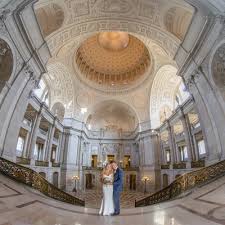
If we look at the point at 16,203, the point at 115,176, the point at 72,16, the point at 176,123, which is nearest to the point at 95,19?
the point at 72,16

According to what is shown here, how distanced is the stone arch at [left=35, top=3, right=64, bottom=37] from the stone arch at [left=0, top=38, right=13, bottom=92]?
3.22 metres

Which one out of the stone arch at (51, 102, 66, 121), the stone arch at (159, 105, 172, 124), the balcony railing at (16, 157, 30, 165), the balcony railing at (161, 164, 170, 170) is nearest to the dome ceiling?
the stone arch at (51, 102, 66, 121)

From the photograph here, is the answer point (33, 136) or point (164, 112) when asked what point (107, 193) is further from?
point (164, 112)

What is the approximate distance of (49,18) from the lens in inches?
426

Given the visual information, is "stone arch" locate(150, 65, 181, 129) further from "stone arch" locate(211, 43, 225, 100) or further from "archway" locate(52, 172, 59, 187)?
"archway" locate(52, 172, 59, 187)

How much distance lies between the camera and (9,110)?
8789 millimetres

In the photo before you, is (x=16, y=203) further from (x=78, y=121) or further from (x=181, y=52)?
(x=78, y=121)

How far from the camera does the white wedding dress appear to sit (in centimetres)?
447

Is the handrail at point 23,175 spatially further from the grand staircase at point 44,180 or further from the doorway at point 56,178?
the doorway at point 56,178

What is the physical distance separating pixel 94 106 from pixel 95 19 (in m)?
15.8

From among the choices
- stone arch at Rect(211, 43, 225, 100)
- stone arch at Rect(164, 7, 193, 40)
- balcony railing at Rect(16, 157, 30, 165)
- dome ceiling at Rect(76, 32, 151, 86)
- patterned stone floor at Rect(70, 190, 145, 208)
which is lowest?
patterned stone floor at Rect(70, 190, 145, 208)

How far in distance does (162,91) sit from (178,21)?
1219 cm

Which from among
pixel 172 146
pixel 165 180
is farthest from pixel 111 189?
pixel 165 180

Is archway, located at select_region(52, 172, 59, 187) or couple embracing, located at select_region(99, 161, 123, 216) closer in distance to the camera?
couple embracing, located at select_region(99, 161, 123, 216)
